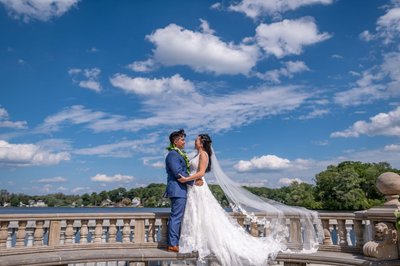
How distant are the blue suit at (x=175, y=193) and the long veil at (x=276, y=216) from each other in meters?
0.80

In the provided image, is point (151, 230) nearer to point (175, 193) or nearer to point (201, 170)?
point (175, 193)

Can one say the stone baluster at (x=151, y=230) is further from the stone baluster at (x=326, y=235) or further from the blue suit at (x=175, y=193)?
the stone baluster at (x=326, y=235)

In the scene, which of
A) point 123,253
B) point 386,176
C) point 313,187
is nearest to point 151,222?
point 123,253

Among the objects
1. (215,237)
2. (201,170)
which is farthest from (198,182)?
(215,237)

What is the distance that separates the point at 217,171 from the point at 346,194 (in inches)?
2058

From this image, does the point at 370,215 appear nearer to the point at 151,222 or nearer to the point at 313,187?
the point at 151,222

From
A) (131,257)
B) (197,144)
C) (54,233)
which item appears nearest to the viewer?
(131,257)

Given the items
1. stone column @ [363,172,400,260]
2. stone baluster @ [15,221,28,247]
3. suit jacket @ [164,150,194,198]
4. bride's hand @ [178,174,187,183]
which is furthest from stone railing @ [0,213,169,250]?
stone column @ [363,172,400,260]

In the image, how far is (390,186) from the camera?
6262mm

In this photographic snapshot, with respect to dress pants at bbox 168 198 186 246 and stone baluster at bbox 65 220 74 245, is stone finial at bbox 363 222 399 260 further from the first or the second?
stone baluster at bbox 65 220 74 245

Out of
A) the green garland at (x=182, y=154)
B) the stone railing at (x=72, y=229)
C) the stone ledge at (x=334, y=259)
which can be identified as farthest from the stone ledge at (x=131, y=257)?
the green garland at (x=182, y=154)

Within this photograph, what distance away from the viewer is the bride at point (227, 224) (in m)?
6.51

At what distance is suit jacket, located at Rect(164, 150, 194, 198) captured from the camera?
7.01m

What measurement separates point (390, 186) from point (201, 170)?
3.41m
